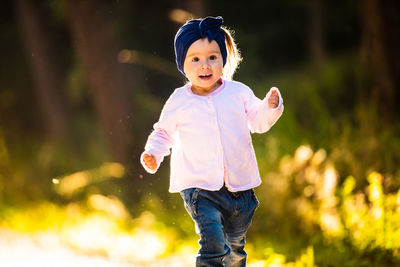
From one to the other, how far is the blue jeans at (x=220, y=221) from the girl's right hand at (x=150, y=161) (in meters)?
0.25

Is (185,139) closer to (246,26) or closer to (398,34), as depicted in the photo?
(398,34)

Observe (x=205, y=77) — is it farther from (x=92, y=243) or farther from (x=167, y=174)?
(x=167, y=174)

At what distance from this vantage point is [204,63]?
9.70 ft

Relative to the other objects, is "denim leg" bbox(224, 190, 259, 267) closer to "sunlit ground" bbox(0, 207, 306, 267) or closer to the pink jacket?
the pink jacket

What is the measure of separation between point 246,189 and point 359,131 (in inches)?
121

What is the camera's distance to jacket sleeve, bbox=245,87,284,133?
291 cm

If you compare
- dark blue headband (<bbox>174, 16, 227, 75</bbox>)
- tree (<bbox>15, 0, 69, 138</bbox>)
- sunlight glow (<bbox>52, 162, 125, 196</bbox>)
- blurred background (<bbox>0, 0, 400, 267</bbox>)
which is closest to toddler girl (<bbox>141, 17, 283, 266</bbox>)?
dark blue headband (<bbox>174, 16, 227, 75</bbox>)

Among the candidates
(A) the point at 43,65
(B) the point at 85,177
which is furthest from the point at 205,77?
(A) the point at 43,65

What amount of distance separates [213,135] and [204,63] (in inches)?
15.9

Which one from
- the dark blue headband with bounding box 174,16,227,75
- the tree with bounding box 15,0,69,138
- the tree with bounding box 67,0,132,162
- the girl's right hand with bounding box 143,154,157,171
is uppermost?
the tree with bounding box 15,0,69,138

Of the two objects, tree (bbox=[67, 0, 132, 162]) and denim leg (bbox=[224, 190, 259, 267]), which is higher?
tree (bbox=[67, 0, 132, 162])

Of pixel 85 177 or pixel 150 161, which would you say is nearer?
pixel 150 161

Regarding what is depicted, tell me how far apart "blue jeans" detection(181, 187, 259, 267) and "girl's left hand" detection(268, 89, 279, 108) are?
544mm

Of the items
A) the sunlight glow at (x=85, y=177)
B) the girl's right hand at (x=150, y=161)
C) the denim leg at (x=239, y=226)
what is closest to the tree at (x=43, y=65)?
the sunlight glow at (x=85, y=177)
